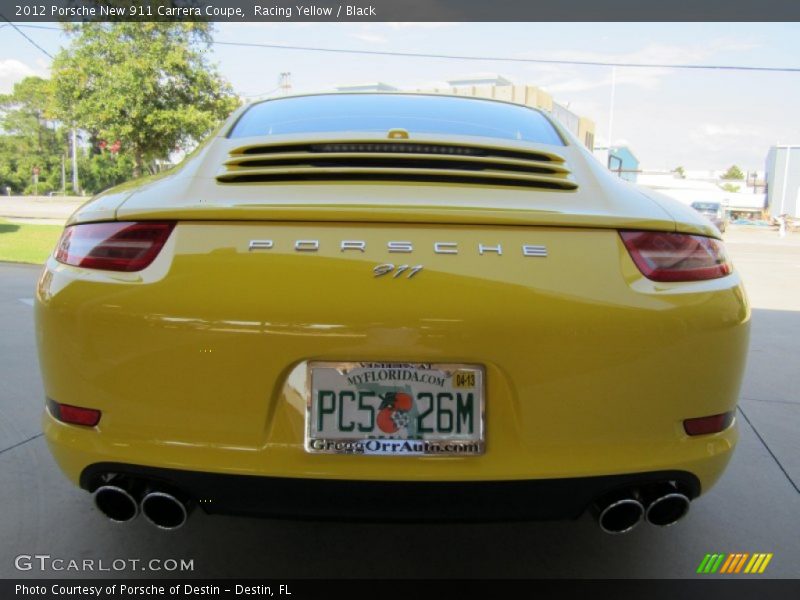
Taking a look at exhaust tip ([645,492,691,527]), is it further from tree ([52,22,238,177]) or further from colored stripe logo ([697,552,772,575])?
tree ([52,22,238,177])

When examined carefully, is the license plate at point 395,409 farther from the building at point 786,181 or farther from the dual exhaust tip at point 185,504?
the building at point 786,181

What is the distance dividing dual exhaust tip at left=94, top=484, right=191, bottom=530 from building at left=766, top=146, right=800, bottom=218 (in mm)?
49485

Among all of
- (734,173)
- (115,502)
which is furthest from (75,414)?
(734,173)

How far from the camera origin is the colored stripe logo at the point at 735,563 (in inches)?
86.0

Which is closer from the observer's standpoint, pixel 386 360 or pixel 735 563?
pixel 386 360

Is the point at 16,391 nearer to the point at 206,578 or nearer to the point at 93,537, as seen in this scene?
the point at 93,537

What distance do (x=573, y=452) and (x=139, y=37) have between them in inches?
741

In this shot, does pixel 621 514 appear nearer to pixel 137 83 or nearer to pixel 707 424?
pixel 707 424

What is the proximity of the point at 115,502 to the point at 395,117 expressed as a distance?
5.24 feet

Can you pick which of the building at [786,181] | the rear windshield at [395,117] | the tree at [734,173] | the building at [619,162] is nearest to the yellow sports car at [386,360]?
the rear windshield at [395,117]

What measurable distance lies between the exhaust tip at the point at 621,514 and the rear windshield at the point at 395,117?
127cm

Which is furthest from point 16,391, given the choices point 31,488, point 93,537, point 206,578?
point 206,578

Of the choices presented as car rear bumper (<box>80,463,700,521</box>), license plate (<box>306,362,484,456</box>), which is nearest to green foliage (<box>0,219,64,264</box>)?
car rear bumper (<box>80,463,700,521</box>)

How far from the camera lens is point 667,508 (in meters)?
1.76
